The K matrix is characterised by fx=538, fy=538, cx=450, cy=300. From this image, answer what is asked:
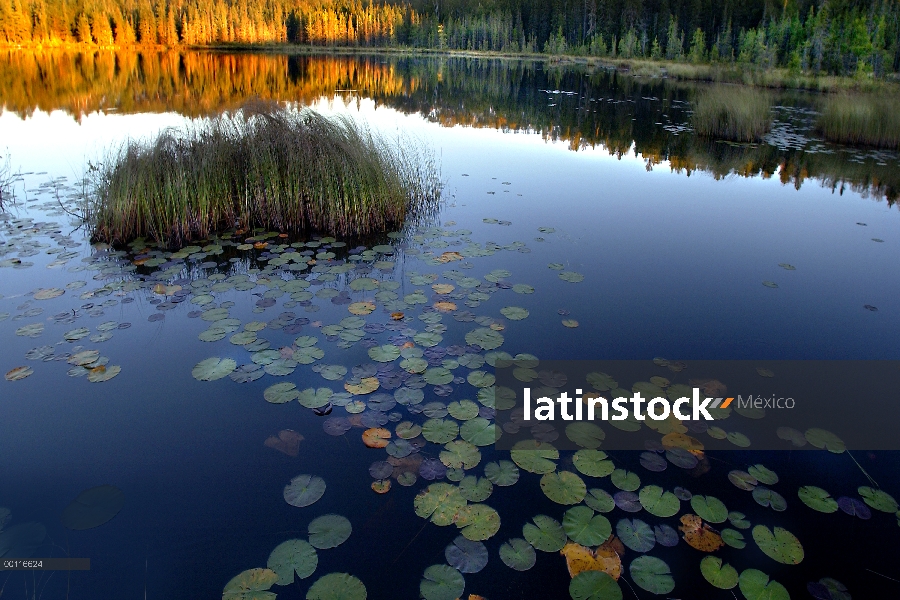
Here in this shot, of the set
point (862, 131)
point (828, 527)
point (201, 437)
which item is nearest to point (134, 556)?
point (201, 437)

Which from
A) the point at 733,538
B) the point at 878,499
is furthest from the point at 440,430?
the point at 878,499

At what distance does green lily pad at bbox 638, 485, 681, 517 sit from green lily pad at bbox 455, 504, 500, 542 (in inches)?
34.0

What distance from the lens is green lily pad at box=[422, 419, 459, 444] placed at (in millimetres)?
3473

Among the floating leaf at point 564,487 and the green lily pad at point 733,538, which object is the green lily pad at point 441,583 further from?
the green lily pad at point 733,538

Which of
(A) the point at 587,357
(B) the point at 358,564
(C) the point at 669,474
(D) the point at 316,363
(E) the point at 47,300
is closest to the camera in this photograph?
(B) the point at 358,564

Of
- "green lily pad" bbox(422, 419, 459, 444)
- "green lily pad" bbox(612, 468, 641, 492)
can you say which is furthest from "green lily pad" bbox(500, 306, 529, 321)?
"green lily pad" bbox(612, 468, 641, 492)

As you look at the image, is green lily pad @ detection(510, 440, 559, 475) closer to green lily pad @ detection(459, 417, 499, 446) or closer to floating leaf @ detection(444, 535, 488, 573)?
green lily pad @ detection(459, 417, 499, 446)

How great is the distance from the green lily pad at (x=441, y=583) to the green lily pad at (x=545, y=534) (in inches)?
17.6

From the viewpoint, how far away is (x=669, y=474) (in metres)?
3.33

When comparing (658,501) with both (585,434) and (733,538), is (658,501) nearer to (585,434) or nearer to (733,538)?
(733,538)

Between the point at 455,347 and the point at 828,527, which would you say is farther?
the point at 455,347

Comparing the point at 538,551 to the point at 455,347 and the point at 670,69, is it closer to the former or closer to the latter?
the point at 455,347

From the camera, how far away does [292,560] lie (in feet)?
8.73

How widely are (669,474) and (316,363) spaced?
2.67 meters
